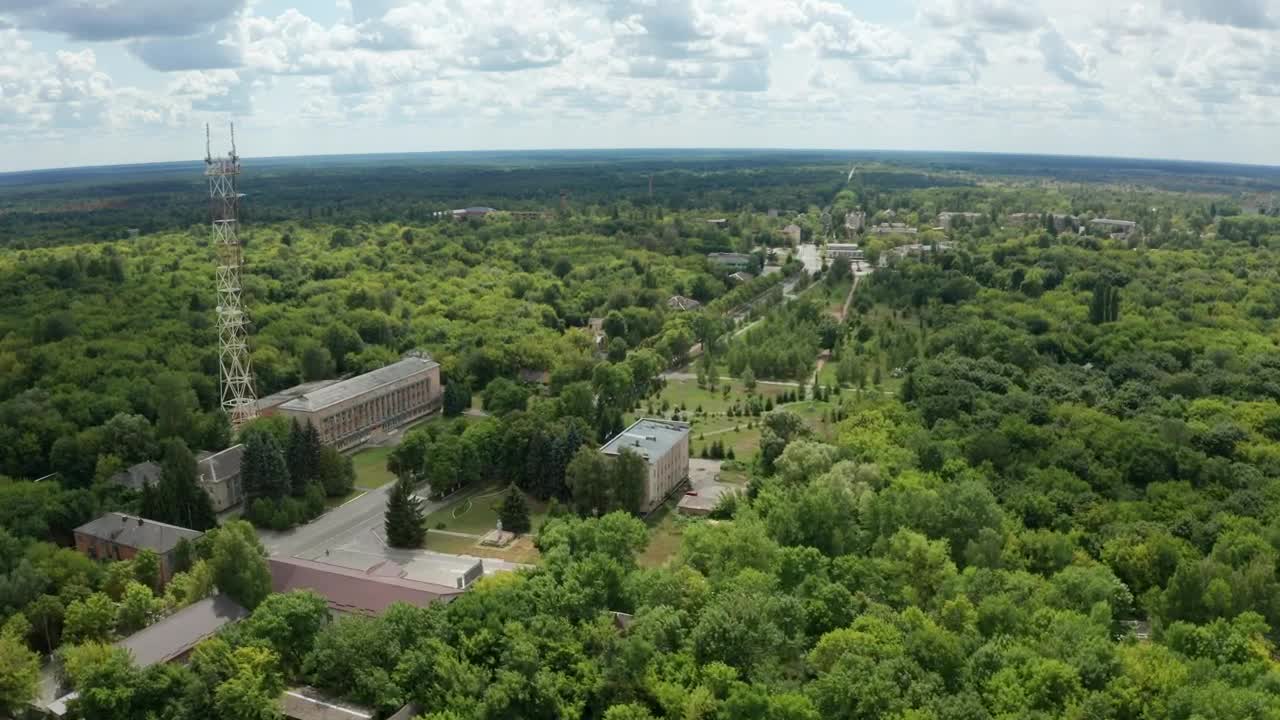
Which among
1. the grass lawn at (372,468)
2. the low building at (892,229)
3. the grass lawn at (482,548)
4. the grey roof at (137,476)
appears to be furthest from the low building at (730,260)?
the grey roof at (137,476)

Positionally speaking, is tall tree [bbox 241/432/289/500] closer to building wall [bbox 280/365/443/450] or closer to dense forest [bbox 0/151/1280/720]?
dense forest [bbox 0/151/1280/720]

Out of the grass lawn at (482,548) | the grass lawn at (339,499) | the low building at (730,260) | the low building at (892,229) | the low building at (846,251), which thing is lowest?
the grass lawn at (482,548)

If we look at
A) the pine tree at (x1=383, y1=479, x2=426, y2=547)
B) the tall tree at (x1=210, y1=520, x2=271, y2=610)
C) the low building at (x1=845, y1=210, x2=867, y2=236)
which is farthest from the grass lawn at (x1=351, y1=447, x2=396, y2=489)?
the low building at (x1=845, y1=210, x2=867, y2=236)

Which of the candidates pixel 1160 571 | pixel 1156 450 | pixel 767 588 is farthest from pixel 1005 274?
pixel 767 588

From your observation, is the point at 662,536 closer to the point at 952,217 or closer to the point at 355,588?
the point at 355,588

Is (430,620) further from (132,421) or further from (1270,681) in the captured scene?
(132,421)

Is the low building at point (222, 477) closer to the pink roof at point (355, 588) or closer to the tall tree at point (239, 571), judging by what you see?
the pink roof at point (355, 588)
